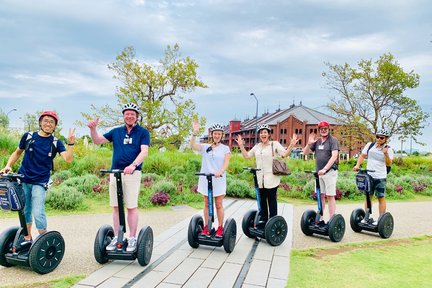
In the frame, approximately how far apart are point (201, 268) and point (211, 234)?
0.79 meters

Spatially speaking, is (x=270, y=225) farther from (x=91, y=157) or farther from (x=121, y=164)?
(x=91, y=157)

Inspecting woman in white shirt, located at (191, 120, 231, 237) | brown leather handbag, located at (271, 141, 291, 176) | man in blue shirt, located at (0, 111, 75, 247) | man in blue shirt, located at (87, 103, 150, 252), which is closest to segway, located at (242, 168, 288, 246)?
brown leather handbag, located at (271, 141, 291, 176)

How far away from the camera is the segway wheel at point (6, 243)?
4387 millimetres

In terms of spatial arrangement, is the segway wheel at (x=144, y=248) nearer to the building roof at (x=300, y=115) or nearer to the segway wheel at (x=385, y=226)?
the segway wheel at (x=385, y=226)

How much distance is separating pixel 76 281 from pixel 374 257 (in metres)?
4.00

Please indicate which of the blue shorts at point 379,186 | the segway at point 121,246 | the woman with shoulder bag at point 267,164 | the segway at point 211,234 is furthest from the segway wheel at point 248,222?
the blue shorts at point 379,186

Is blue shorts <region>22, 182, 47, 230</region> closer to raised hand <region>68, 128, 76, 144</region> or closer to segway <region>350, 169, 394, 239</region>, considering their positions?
raised hand <region>68, 128, 76, 144</region>

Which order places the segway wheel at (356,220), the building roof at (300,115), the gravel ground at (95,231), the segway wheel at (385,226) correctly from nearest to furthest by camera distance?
the gravel ground at (95,231), the segway wheel at (385,226), the segway wheel at (356,220), the building roof at (300,115)

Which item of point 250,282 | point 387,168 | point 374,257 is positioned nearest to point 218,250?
point 250,282

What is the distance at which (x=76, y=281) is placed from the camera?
409 centimetres

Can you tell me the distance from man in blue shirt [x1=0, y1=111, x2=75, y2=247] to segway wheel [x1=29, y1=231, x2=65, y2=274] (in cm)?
26

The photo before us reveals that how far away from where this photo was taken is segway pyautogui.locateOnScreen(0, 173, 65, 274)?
13.8ft

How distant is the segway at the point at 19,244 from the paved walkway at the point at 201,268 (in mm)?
584

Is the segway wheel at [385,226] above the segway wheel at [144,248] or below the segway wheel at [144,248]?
below
